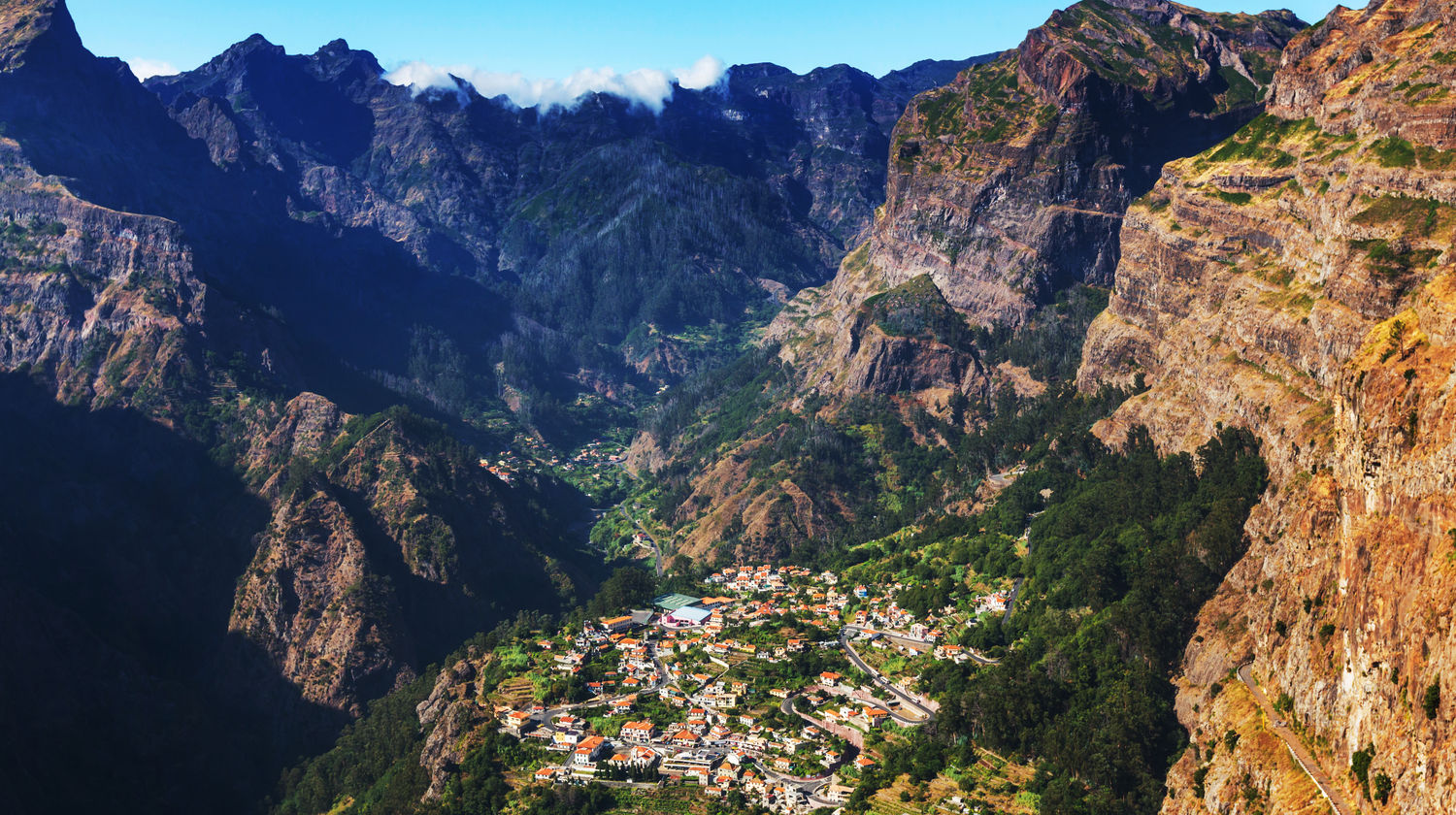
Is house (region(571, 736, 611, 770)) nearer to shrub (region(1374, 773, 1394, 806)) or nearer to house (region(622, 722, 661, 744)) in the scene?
house (region(622, 722, 661, 744))

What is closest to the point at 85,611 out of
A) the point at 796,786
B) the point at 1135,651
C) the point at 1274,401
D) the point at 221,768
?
the point at 221,768

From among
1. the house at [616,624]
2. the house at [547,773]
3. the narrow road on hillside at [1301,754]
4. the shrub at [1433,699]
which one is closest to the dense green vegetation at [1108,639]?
the narrow road on hillside at [1301,754]

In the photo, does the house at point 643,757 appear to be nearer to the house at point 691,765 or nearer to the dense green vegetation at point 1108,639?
the house at point 691,765

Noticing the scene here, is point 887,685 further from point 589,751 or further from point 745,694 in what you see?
point 589,751

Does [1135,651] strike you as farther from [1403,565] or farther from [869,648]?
[1403,565]

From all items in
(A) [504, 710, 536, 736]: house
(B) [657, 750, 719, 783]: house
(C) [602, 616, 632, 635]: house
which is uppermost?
(C) [602, 616, 632, 635]: house

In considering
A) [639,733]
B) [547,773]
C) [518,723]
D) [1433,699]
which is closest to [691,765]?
[639,733]

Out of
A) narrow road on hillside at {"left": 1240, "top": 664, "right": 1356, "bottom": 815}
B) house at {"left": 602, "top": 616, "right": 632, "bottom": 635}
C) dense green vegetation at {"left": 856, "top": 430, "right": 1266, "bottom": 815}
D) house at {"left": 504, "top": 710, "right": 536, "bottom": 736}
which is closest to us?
narrow road on hillside at {"left": 1240, "top": 664, "right": 1356, "bottom": 815}

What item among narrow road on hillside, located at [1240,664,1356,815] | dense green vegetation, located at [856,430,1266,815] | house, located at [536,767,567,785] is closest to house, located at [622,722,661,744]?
house, located at [536,767,567,785]
